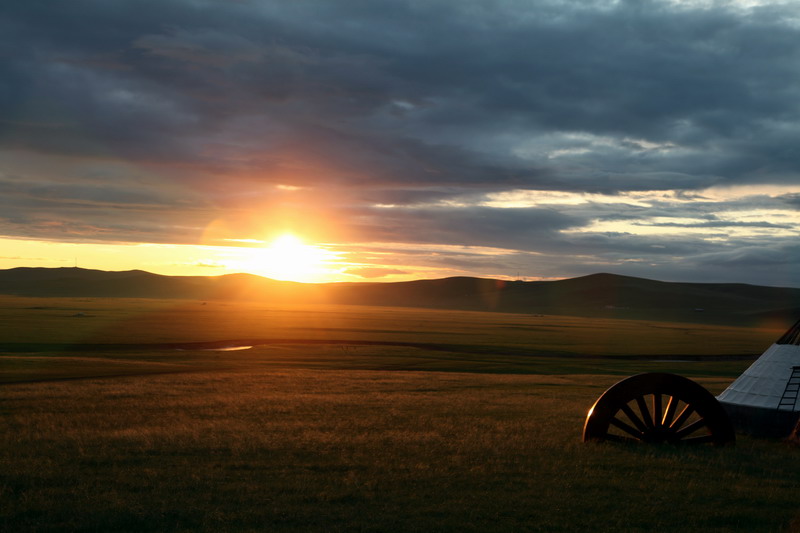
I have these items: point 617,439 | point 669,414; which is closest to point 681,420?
point 669,414

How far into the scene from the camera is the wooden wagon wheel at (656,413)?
20.1m

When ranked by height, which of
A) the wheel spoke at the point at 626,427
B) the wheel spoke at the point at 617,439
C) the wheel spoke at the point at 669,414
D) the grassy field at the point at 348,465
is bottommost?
the grassy field at the point at 348,465

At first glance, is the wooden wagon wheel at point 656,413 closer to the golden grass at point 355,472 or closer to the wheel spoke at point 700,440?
the wheel spoke at point 700,440

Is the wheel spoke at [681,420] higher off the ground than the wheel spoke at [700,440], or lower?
higher

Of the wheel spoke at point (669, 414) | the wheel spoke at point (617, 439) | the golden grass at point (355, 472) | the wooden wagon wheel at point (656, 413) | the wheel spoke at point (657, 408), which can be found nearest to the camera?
the golden grass at point (355, 472)

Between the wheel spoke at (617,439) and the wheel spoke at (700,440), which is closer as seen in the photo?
the wheel spoke at (617,439)

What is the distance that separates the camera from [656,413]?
20.8 meters

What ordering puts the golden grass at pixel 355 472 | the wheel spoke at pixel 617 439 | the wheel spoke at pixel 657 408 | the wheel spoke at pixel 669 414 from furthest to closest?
the wheel spoke at pixel 669 414, the wheel spoke at pixel 657 408, the wheel spoke at pixel 617 439, the golden grass at pixel 355 472

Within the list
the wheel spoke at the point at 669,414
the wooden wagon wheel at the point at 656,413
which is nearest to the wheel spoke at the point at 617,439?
the wooden wagon wheel at the point at 656,413

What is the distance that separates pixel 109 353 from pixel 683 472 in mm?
57556

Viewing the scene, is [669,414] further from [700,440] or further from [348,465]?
[348,465]

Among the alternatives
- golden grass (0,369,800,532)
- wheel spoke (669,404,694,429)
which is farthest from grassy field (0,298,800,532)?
wheel spoke (669,404,694,429)

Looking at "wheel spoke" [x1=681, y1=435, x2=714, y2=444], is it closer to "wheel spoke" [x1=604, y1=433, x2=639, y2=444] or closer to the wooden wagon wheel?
the wooden wagon wheel

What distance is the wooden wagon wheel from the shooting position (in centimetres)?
2014
